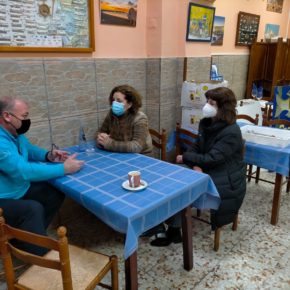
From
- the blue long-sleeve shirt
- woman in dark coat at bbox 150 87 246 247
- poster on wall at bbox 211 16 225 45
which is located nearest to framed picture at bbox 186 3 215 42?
poster on wall at bbox 211 16 225 45

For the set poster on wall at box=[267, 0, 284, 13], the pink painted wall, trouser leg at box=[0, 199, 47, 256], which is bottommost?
trouser leg at box=[0, 199, 47, 256]

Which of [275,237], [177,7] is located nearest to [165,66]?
[177,7]

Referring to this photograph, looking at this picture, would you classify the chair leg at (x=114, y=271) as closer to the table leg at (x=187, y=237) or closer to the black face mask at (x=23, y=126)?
the table leg at (x=187, y=237)

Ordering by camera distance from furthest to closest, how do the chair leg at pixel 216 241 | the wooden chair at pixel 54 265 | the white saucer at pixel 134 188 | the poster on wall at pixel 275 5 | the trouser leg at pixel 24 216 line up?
the poster on wall at pixel 275 5 < the chair leg at pixel 216 241 < the trouser leg at pixel 24 216 < the white saucer at pixel 134 188 < the wooden chair at pixel 54 265

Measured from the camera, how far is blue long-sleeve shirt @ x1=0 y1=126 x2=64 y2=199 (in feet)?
5.05

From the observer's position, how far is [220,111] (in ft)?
6.34

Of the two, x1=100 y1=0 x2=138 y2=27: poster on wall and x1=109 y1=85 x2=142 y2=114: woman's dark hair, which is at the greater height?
x1=100 y1=0 x2=138 y2=27: poster on wall

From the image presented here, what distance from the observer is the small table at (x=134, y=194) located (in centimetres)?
130

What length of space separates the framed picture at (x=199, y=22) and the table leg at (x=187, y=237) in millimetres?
1809

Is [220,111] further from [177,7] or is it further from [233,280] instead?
[177,7]

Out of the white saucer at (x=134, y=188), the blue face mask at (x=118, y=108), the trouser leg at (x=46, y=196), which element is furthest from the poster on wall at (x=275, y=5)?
the trouser leg at (x=46, y=196)

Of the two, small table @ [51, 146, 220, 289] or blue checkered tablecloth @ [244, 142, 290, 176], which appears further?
blue checkered tablecloth @ [244, 142, 290, 176]

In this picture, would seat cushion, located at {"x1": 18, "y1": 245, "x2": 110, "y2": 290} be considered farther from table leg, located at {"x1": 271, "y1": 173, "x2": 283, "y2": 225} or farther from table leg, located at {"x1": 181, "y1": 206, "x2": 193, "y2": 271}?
table leg, located at {"x1": 271, "y1": 173, "x2": 283, "y2": 225}

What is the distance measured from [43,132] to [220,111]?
1.33 metres
